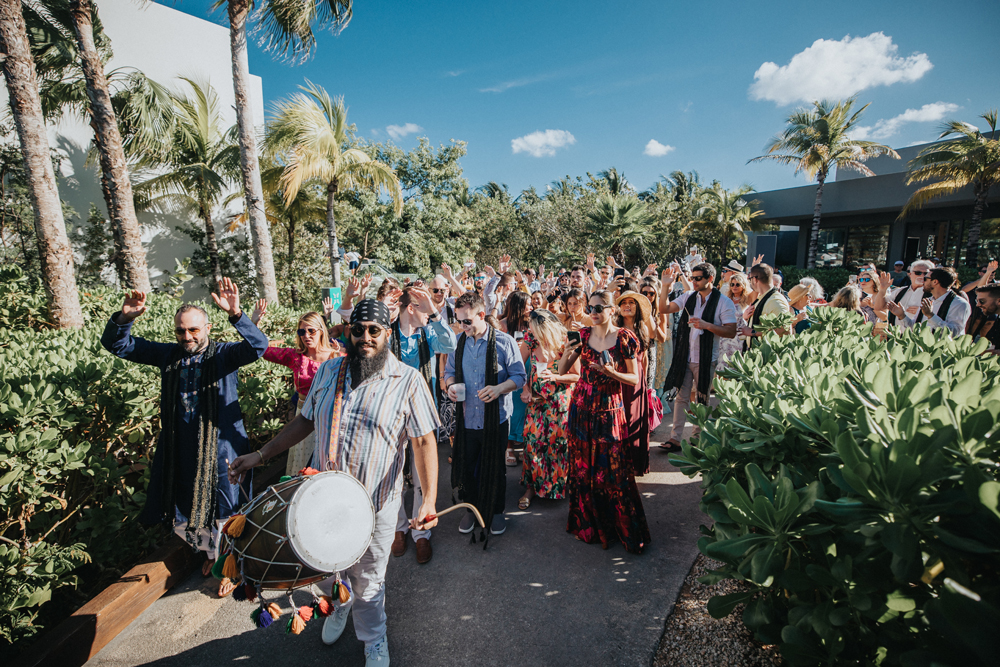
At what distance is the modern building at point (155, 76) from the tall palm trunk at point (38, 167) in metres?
7.42

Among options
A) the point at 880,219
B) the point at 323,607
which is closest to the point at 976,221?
the point at 880,219

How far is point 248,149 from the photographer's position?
771cm

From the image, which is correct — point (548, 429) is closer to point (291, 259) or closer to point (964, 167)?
point (291, 259)

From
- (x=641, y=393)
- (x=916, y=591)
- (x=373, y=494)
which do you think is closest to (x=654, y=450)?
(x=641, y=393)

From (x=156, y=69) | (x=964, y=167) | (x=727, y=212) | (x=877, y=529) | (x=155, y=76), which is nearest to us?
(x=877, y=529)

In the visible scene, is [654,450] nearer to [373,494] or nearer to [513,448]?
[513,448]

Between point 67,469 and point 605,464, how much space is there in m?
3.58

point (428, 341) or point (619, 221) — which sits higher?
point (619, 221)

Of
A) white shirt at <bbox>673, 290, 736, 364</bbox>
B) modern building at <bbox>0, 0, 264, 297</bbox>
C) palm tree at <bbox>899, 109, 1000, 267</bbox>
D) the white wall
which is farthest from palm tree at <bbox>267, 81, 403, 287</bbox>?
palm tree at <bbox>899, 109, 1000, 267</bbox>

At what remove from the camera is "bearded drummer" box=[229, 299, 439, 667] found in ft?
8.04

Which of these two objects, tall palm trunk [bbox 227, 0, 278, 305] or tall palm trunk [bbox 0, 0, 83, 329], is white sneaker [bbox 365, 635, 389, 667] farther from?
tall palm trunk [bbox 227, 0, 278, 305]

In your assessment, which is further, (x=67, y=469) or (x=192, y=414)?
(x=192, y=414)

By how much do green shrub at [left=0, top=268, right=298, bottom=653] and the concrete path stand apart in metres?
0.52

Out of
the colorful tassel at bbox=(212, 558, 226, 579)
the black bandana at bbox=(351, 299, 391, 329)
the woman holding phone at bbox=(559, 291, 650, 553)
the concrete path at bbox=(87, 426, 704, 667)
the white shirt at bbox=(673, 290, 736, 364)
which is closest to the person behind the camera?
the colorful tassel at bbox=(212, 558, 226, 579)
